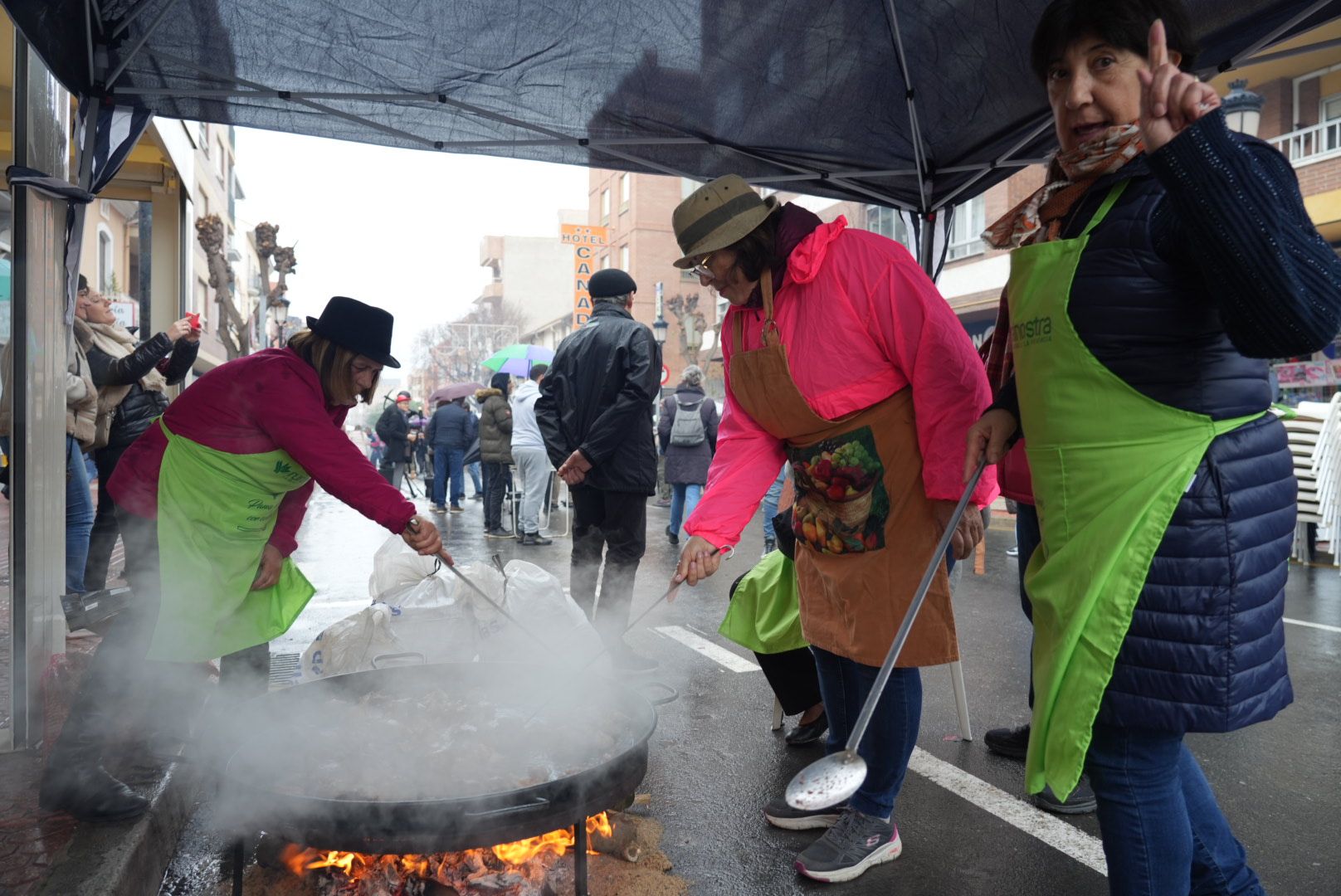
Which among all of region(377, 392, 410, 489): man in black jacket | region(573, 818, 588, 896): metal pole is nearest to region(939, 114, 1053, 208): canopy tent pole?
region(573, 818, 588, 896): metal pole

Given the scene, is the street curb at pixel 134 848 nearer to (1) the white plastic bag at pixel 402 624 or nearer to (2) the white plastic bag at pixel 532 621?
(1) the white plastic bag at pixel 402 624

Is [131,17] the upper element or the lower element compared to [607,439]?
upper

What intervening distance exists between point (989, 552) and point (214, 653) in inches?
311

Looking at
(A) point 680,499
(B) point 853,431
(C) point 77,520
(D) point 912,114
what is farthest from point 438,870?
(A) point 680,499

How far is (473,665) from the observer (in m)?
3.07

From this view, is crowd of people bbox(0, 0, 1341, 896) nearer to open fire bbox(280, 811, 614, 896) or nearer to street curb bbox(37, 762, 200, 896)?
street curb bbox(37, 762, 200, 896)

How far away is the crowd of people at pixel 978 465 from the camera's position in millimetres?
1554

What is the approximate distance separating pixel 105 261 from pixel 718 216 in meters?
20.7

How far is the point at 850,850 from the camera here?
263 cm

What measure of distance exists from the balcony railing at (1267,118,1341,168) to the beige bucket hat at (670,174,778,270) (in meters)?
14.4

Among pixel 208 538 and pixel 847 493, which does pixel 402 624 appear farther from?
pixel 847 493

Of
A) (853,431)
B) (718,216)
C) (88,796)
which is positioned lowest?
(88,796)

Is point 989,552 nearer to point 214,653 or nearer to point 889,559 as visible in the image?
point 889,559

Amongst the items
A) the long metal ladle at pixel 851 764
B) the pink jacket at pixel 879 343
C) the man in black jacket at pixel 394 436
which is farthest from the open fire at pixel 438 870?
the man in black jacket at pixel 394 436
